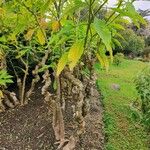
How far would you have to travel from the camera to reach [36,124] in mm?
6219

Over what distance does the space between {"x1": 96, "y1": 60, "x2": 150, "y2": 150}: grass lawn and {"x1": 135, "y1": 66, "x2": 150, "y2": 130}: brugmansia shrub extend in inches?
10.0

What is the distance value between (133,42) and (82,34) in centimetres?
1740

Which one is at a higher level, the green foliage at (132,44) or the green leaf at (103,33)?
the green leaf at (103,33)

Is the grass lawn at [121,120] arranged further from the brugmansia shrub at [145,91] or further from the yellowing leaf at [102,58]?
the yellowing leaf at [102,58]

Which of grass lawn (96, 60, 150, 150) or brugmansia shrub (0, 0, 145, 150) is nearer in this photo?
brugmansia shrub (0, 0, 145, 150)

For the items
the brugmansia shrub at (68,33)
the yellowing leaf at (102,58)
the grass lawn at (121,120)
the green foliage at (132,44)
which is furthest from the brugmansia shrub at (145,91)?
the green foliage at (132,44)

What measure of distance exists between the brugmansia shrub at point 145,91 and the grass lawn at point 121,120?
25 centimetres

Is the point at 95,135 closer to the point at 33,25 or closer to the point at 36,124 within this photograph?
the point at 36,124

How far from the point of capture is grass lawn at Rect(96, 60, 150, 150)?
6.26 metres

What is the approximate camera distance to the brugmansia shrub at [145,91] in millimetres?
6656

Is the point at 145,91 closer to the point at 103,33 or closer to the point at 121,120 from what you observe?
the point at 121,120

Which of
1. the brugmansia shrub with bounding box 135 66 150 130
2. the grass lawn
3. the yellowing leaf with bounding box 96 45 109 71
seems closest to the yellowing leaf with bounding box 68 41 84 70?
the yellowing leaf with bounding box 96 45 109 71

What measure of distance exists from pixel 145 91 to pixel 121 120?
0.66 m

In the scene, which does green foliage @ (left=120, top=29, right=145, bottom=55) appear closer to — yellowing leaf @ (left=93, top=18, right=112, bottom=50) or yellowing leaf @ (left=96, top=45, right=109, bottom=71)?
yellowing leaf @ (left=96, top=45, right=109, bottom=71)
